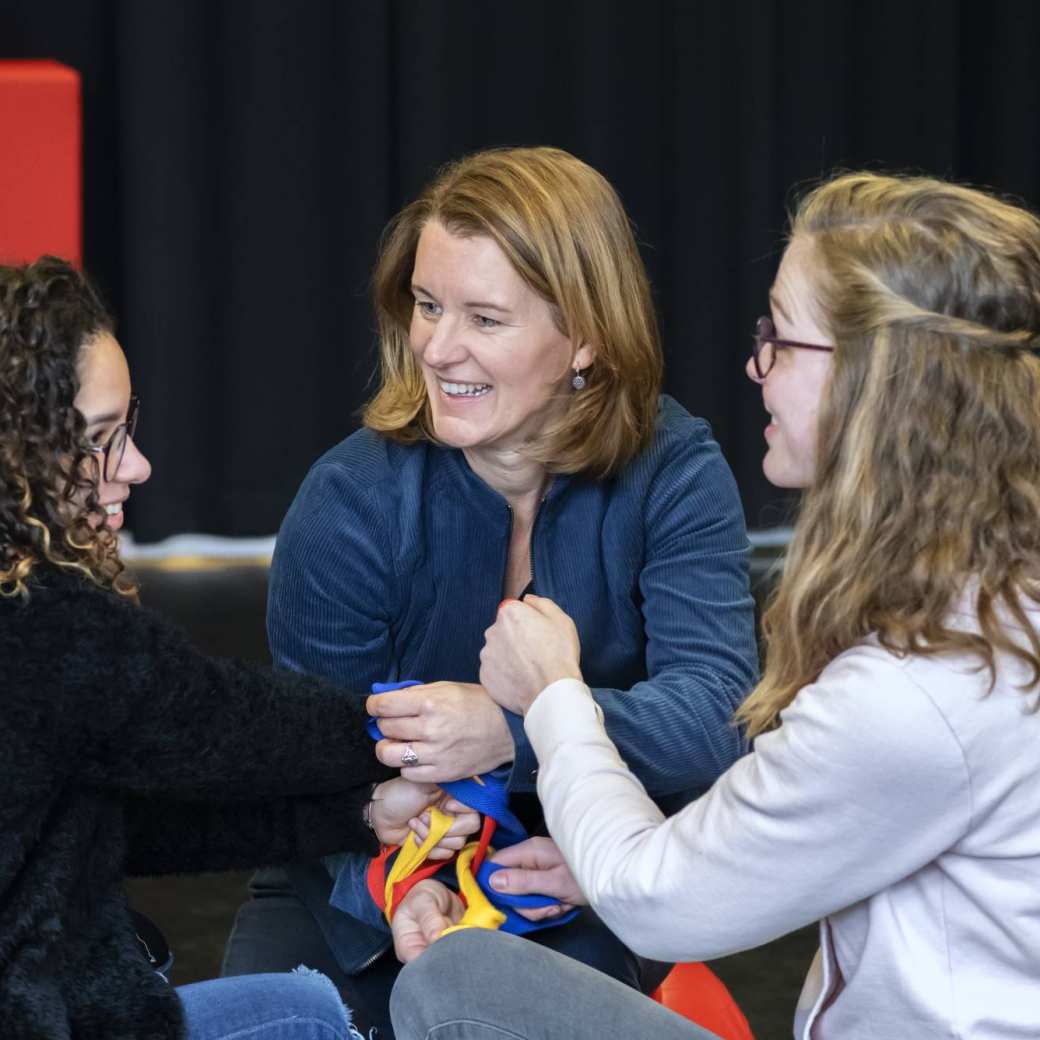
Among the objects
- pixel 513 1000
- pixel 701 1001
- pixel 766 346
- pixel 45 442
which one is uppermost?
pixel 766 346

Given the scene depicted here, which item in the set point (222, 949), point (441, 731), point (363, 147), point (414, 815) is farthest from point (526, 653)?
point (363, 147)

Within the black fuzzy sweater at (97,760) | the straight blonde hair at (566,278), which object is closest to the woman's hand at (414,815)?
the black fuzzy sweater at (97,760)

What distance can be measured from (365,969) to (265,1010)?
0.26m

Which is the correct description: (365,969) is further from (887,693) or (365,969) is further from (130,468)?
(887,693)

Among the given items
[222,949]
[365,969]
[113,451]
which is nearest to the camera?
[113,451]

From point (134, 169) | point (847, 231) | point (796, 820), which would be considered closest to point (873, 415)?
point (847, 231)

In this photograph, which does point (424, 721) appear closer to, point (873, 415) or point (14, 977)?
point (14, 977)

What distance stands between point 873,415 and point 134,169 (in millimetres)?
3891

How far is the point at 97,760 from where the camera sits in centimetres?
134

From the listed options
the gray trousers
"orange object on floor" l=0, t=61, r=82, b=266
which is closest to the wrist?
the gray trousers

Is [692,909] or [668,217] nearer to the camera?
[692,909]

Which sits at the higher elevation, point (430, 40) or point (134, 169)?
point (430, 40)

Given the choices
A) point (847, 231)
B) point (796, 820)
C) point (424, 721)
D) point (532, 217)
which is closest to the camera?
point (796, 820)

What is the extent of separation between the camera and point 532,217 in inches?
69.1
